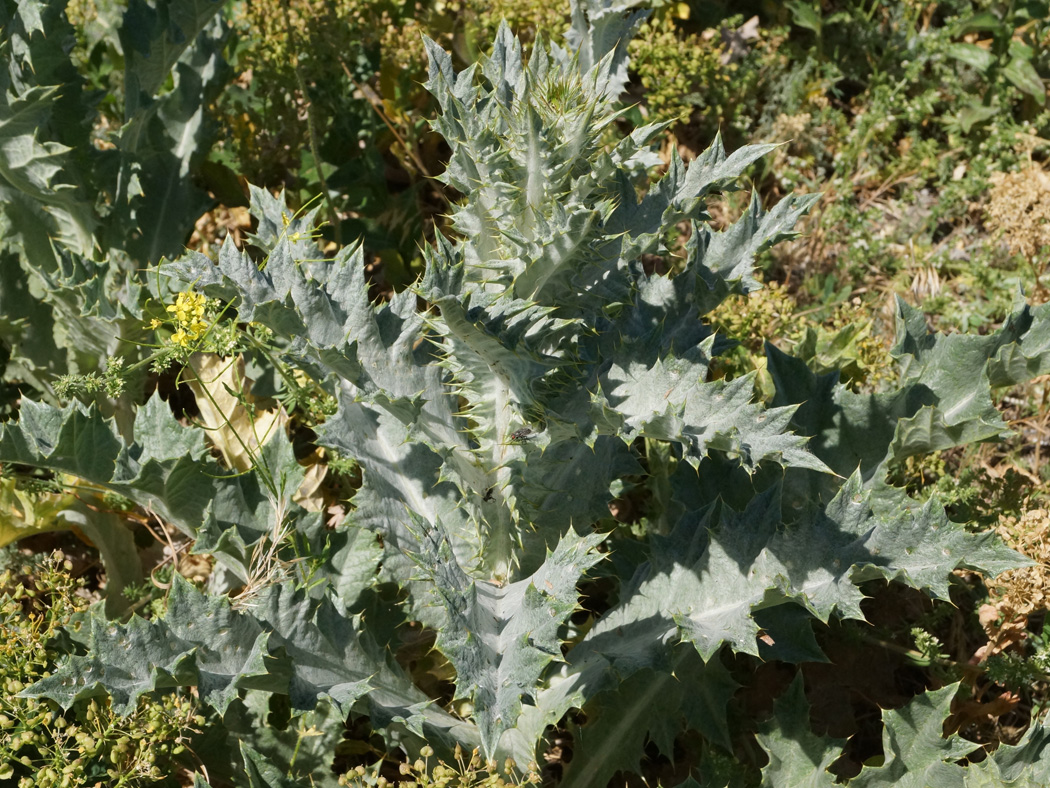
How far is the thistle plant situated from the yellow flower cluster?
6cm

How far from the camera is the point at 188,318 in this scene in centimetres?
258

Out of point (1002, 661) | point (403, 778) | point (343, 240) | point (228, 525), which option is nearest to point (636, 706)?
point (403, 778)

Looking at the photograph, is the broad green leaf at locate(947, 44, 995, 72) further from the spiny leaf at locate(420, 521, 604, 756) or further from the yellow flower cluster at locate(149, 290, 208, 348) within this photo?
the yellow flower cluster at locate(149, 290, 208, 348)

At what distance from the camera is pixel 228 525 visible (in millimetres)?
2676

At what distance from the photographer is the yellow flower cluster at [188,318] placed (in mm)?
2555

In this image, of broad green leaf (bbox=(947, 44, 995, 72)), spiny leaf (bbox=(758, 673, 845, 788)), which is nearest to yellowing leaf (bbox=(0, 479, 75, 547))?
spiny leaf (bbox=(758, 673, 845, 788))

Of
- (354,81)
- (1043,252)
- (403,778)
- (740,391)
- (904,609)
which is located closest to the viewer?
(740,391)

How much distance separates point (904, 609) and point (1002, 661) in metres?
0.58

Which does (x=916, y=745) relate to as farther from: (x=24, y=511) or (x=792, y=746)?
(x=24, y=511)

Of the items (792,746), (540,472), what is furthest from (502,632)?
(792,746)

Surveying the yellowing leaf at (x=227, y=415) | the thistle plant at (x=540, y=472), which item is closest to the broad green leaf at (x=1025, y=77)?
the thistle plant at (x=540, y=472)

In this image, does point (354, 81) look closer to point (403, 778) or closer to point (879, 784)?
point (403, 778)

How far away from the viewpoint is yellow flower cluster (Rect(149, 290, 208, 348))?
8.38 feet

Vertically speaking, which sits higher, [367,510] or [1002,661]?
[367,510]
